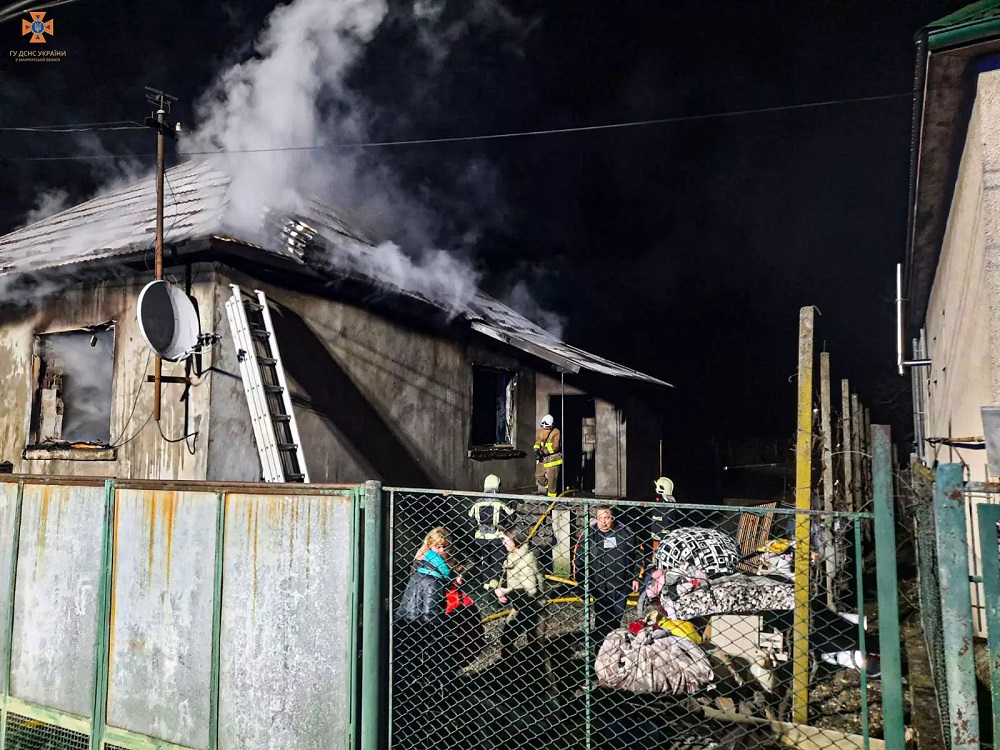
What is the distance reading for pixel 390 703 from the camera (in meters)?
3.49

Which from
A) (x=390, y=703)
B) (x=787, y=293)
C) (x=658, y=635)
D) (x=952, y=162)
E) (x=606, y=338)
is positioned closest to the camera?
(x=390, y=703)

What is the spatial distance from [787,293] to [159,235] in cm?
2248

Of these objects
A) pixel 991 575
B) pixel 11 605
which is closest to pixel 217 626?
pixel 11 605

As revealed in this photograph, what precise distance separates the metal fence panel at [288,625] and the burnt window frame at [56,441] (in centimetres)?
466

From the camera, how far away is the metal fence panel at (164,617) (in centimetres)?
392

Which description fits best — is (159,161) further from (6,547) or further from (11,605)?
(11,605)

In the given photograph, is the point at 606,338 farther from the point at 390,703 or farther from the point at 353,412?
the point at 390,703

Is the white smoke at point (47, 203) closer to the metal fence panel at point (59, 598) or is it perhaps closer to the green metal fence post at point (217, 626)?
the metal fence panel at point (59, 598)

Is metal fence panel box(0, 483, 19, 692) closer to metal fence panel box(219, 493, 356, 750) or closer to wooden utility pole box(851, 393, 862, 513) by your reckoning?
metal fence panel box(219, 493, 356, 750)

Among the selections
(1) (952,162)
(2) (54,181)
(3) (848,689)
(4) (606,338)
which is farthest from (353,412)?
(4) (606,338)

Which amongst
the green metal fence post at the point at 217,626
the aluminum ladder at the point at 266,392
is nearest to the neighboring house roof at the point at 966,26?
the green metal fence post at the point at 217,626

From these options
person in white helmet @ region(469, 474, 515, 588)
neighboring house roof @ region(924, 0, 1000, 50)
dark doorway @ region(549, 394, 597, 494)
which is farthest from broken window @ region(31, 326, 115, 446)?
dark doorway @ region(549, 394, 597, 494)

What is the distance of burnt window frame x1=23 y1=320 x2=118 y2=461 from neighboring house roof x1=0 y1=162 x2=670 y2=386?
0.86 meters

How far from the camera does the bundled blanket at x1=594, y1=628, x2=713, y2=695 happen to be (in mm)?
4492
